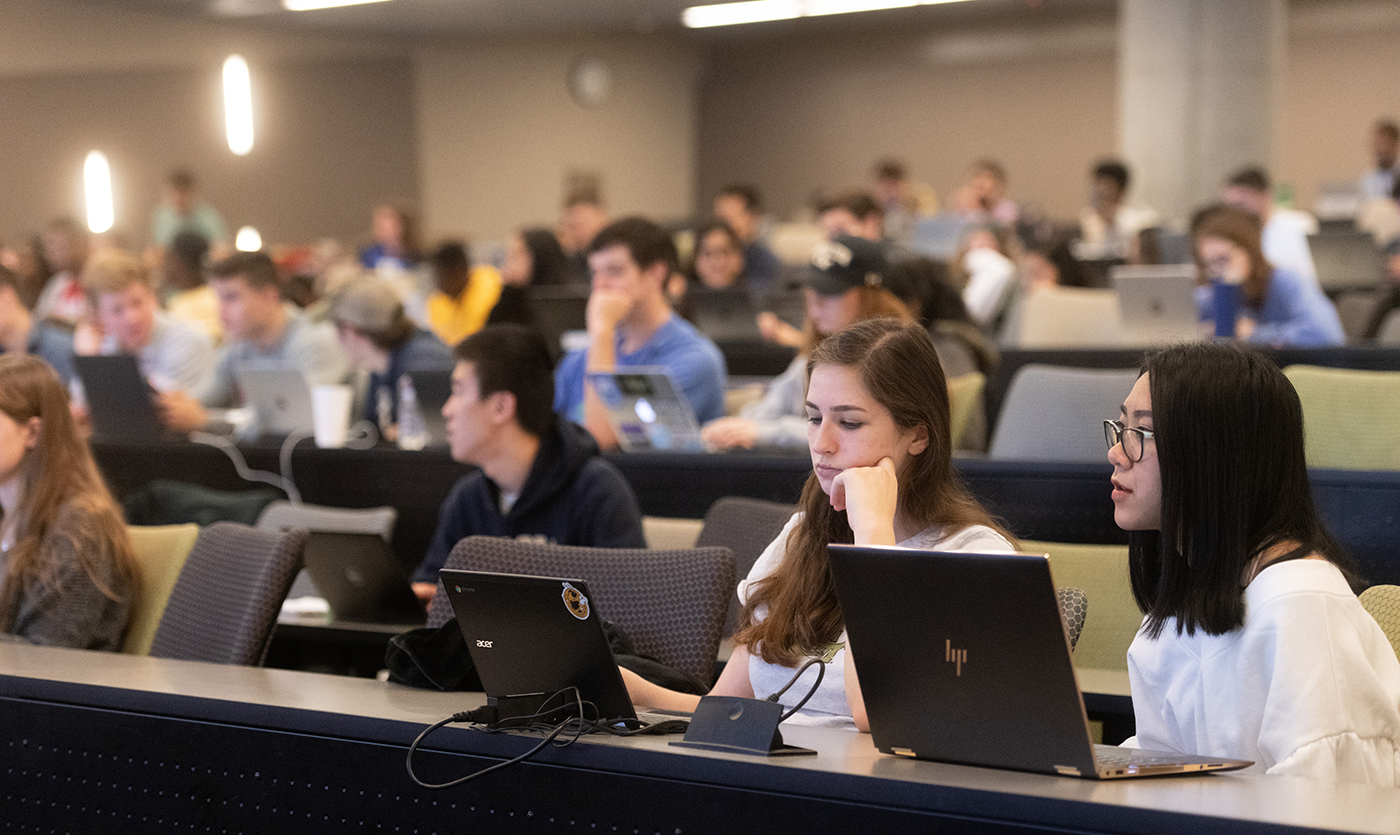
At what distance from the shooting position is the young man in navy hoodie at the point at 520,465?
3.06 metres

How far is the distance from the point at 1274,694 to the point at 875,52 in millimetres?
15575

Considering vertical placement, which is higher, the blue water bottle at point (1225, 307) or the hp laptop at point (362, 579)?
the blue water bottle at point (1225, 307)

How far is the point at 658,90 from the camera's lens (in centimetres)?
1662

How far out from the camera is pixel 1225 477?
1594mm

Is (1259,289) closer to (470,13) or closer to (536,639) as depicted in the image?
(536,639)

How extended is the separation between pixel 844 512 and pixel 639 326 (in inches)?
98.3

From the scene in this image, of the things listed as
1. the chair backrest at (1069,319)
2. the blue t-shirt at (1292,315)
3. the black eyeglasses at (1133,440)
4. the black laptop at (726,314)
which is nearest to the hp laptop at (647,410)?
the black eyeglasses at (1133,440)

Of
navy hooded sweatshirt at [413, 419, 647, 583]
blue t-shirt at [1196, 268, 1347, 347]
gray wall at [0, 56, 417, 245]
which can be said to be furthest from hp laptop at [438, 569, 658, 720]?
gray wall at [0, 56, 417, 245]

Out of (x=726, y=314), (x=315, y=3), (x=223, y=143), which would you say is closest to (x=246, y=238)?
(x=223, y=143)

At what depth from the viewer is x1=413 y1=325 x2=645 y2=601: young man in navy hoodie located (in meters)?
3.06

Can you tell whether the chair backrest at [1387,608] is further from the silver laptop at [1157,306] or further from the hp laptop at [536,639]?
the silver laptop at [1157,306]

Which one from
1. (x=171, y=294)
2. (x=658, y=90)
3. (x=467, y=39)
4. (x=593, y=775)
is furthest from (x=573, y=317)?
(x=658, y=90)

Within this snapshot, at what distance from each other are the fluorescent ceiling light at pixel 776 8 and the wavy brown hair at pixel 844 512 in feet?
36.2

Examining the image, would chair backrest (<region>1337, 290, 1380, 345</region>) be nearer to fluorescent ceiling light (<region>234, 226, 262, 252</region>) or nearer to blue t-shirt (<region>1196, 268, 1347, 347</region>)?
blue t-shirt (<region>1196, 268, 1347, 347</region>)
